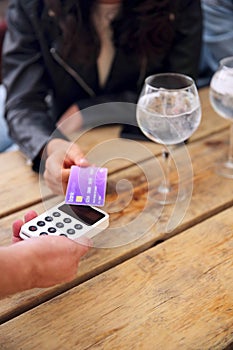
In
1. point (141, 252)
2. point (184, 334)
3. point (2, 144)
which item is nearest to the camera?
point (184, 334)

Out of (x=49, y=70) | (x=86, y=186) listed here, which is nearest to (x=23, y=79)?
(x=49, y=70)

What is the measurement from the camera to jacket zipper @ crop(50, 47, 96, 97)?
3.47ft

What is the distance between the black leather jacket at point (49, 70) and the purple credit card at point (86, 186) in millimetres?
209

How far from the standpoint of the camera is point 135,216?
0.70 meters

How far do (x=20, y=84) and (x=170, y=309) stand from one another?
0.64 metres

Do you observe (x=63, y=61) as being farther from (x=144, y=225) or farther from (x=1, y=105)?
(x=144, y=225)

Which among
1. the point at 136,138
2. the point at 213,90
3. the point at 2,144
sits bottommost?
the point at 2,144

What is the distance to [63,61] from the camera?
1.08 meters

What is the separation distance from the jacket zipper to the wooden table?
1.15 feet

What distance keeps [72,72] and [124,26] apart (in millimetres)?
160

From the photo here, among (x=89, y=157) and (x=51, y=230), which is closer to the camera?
(x=51, y=230)

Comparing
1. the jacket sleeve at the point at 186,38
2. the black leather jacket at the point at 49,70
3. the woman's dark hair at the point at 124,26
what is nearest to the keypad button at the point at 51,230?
the black leather jacket at the point at 49,70

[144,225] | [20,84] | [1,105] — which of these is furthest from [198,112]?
[1,105]

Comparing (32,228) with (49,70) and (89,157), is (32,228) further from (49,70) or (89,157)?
(49,70)
